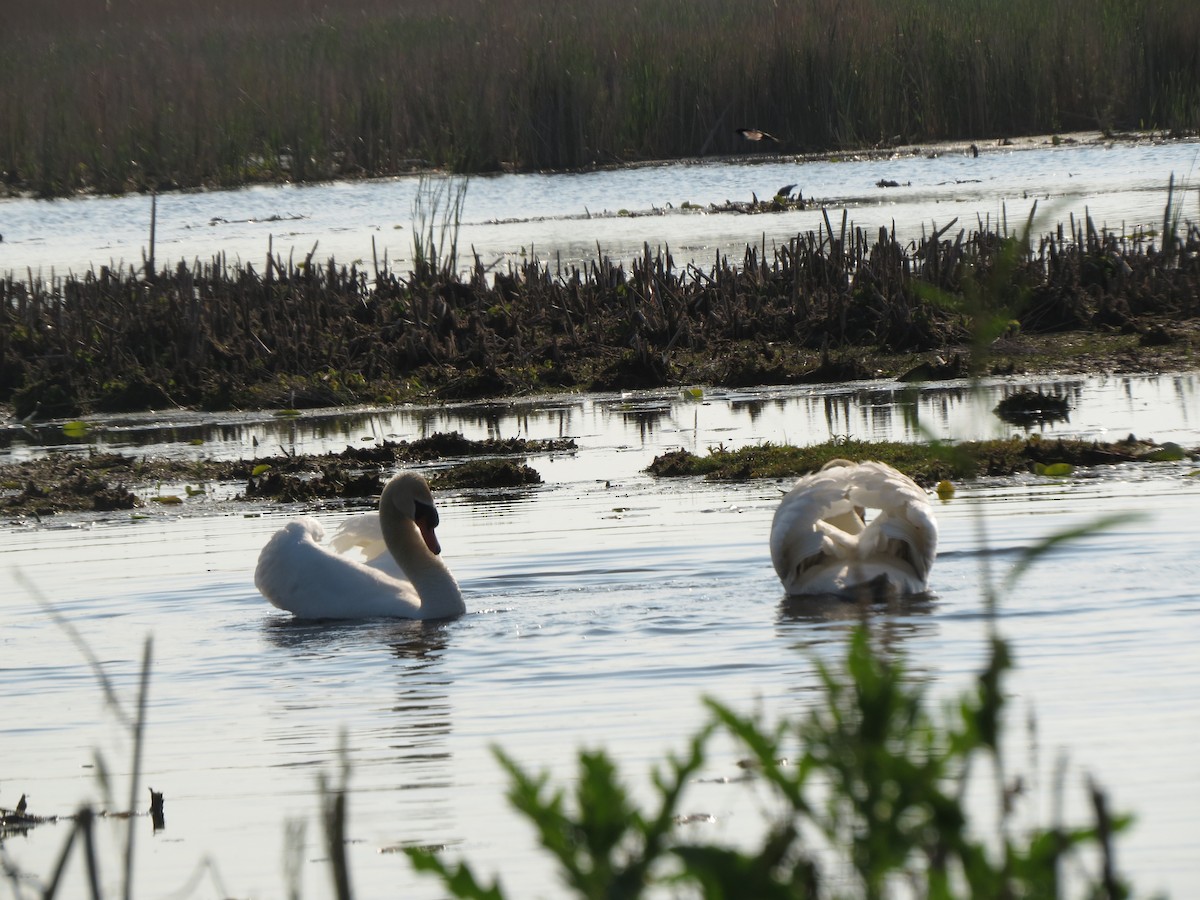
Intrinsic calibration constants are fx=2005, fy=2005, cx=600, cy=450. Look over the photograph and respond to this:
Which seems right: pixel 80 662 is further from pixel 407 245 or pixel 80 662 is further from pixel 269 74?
pixel 269 74

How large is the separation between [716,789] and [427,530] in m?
3.89

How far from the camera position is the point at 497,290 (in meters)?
16.8

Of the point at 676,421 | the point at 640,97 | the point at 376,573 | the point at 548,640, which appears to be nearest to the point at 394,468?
the point at 676,421

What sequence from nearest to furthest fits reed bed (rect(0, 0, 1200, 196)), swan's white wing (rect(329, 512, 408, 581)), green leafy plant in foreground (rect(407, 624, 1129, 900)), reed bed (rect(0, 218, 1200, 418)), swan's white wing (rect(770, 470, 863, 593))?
green leafy plant in foreground (rect(407, 624, 1129, 900))
swan's white wing (rect(770, 470, 863, 593))
swan's white wing (rect(329, 512, 408, 581))
reed bed (rect(0, 218, 1200, 418))
reed bed (rect(0, 0, 1200, 196))

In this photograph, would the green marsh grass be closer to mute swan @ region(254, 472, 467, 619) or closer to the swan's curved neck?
mute swan @ region(254, 472, 467, 619)

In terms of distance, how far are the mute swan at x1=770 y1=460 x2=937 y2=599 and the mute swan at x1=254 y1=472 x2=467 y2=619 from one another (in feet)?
4.80

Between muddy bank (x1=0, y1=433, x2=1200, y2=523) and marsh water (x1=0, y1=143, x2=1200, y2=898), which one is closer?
marsh water (x1=0, y1=143, x2=1200, y2=898)

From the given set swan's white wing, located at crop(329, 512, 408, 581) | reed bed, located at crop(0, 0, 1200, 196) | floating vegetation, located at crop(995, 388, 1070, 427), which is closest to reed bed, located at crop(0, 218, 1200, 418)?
floating vegetation, located at crop(995, 388, 1070, 427)

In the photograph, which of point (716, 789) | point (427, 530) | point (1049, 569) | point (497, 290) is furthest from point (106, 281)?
point (716, 789)

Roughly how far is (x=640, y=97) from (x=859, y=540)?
66.6ft

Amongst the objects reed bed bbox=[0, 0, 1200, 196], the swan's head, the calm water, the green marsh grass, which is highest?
reed bed bbox=[0, 0, 1200, 196]

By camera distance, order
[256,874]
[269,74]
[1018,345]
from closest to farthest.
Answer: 1. [256,874]
2. [1018,345]
3. [269,74]

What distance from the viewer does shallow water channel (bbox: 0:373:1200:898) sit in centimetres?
484

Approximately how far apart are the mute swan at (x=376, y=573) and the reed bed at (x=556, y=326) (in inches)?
228
